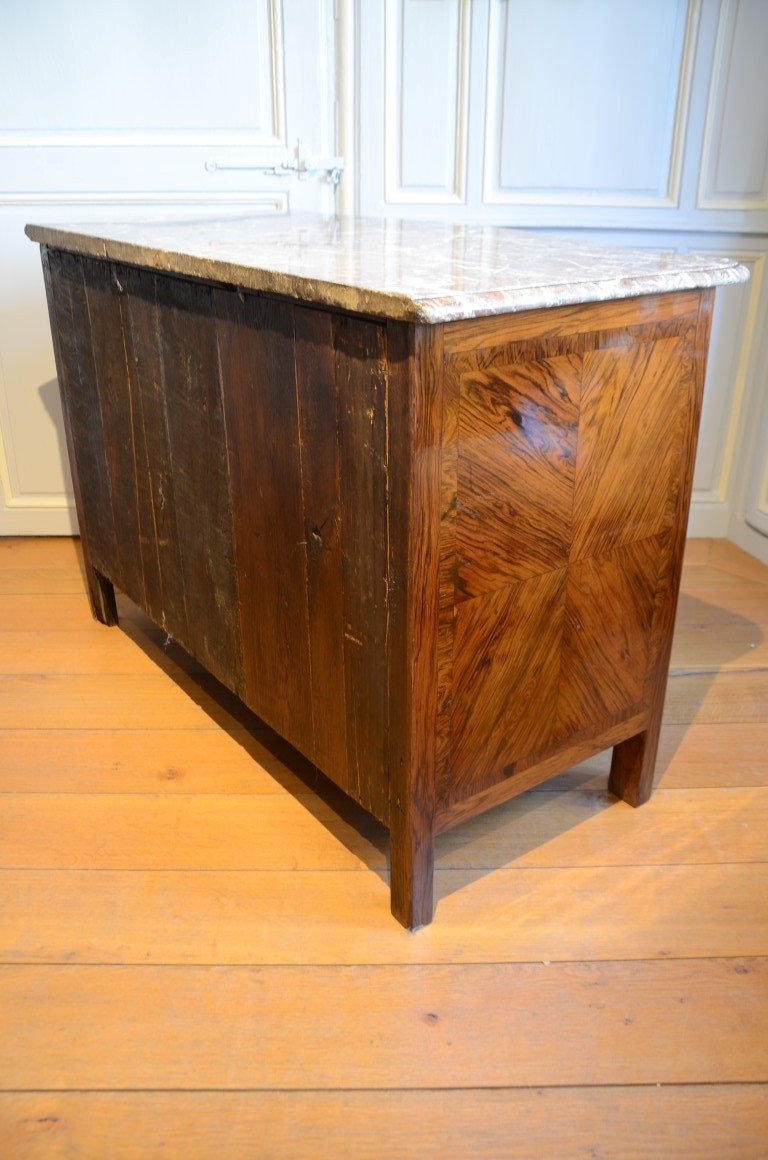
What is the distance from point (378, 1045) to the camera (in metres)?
1.07

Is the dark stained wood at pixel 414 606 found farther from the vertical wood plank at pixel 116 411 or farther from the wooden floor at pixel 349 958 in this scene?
the vertical wood plank at pixel 116 411

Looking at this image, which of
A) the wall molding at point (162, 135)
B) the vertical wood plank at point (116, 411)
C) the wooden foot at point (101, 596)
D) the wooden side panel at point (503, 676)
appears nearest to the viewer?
the wooden side panel at point (503, 676)

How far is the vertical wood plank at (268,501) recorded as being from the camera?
117cm

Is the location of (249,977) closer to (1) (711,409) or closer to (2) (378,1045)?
(2) (378,1045)

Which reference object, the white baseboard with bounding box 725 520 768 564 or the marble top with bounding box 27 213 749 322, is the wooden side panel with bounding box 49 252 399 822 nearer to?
the marble top with bounding box 27 213 749 322

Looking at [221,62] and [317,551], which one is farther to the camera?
[221,62]

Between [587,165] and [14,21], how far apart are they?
50.3 inches

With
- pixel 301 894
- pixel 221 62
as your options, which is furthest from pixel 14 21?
pixel 301 894

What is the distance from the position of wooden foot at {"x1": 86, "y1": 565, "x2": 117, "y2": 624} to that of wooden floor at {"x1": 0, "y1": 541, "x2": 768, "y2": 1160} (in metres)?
0.34

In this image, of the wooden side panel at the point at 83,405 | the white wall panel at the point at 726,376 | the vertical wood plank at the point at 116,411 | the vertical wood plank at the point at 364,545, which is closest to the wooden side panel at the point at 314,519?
the vertical wood plank at the point at 364,545

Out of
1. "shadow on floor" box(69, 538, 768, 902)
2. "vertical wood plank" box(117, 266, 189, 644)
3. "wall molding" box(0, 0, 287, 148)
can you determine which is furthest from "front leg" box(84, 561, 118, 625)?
"wall molding" box(0, 0, 287, 148)

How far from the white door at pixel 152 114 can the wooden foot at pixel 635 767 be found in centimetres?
146

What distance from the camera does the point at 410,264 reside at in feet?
3.73

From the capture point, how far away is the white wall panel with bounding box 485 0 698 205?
2.10m
